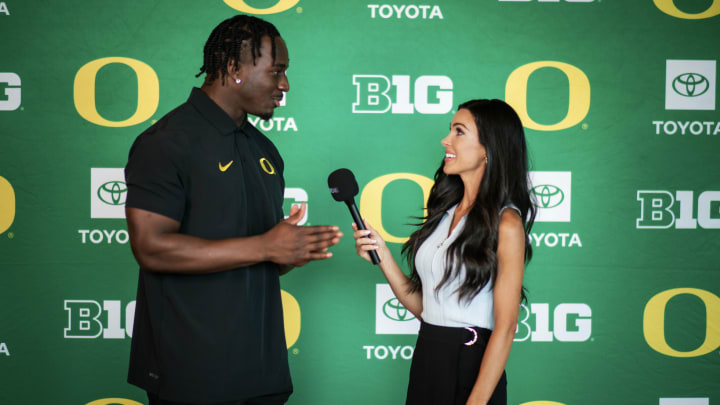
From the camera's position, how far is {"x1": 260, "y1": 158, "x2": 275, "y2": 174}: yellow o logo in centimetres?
140

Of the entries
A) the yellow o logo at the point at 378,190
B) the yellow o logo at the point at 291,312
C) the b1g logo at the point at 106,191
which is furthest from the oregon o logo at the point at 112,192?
the yellow o logo at the point at 378,190

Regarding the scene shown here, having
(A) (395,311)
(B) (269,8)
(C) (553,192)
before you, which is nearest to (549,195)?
(C) (553,192)

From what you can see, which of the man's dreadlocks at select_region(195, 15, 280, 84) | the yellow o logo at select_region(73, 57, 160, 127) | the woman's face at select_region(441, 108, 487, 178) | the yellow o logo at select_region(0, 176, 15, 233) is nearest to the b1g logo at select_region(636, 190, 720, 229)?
the woman's face at select_region(441, 108, 487, 178)

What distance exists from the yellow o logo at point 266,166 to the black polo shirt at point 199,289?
8 cm

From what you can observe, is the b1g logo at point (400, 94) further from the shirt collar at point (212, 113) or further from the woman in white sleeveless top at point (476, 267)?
the shirt collar at point (212, 113)

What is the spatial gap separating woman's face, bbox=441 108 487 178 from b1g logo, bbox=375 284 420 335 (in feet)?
2.90

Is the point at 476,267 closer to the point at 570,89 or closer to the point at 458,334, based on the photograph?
the point at 458,334

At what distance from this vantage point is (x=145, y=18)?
88.4 inches

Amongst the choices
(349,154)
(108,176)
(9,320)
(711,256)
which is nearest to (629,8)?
(711,256)

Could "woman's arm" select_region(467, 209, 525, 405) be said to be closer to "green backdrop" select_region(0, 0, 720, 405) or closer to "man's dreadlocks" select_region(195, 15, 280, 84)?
"man's dreadlocks" select_region(195, 15, 280, 84)

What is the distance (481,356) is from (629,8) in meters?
1.70

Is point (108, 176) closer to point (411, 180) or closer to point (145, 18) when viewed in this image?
point (145, 18)

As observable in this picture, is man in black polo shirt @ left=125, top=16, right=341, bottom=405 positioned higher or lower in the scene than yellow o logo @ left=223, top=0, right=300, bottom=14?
lower

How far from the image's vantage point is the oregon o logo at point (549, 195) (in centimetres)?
234
